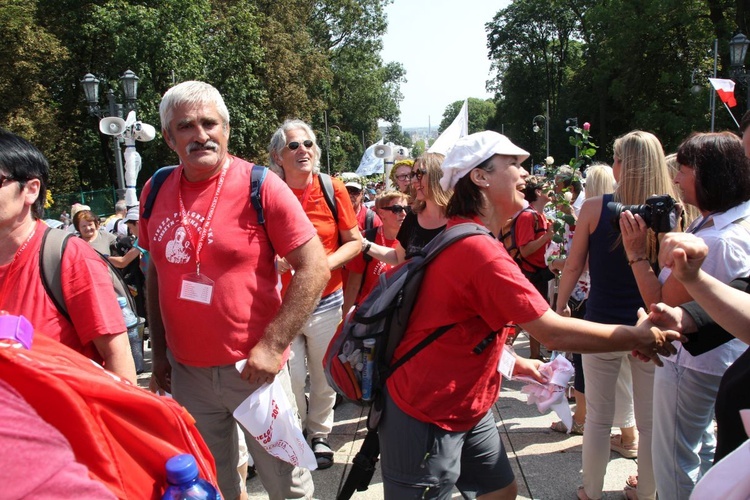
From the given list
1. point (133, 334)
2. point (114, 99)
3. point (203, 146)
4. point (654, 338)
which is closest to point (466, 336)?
point (654, 338)

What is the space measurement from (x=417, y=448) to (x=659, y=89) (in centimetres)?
3381

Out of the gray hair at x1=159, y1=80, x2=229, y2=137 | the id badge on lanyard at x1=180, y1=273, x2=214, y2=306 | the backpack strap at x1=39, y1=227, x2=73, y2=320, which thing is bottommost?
the id badge on lanyard at x1=180, y1=273, x2=214, y2=306

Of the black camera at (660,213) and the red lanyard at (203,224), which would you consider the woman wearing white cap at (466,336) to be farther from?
the red lanyard at (203,224)

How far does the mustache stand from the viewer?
8.05 ft

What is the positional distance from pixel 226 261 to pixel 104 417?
1.21 m

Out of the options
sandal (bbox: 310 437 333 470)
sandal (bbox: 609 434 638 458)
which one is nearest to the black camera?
sandal (bbox: 609 434 638 458)

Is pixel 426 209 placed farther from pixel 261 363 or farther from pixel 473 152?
pixel 261 363

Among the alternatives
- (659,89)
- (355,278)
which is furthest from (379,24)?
(355,278)

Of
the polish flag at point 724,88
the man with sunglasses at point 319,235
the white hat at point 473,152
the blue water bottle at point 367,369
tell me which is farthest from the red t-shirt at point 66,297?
the polish flag at point 724,88

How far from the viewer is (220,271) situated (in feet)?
7.78

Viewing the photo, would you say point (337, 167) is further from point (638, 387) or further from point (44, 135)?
point (638, 387)

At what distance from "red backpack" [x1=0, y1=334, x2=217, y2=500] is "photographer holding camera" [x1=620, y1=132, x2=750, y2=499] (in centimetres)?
185

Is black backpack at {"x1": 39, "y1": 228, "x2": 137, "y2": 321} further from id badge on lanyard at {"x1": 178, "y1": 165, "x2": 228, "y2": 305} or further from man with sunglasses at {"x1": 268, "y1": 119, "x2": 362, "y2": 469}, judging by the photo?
man with sunglasses at {"x1": 268, "y1": 119, "x2": 362, "y2": 469}

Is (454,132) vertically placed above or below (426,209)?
above
